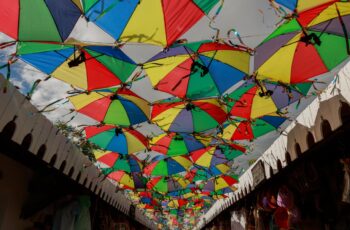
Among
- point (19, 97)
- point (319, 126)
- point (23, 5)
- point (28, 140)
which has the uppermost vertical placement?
point (23, 5)

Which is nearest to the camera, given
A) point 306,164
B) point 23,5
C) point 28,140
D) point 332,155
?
point 28,140

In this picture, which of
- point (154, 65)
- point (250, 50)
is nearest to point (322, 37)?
point (250, 50)

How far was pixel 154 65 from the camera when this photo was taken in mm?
4871

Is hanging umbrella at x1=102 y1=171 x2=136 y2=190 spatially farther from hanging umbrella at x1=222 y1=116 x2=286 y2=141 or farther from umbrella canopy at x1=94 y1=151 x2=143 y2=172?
hanging umbrella at x1=222 y1=116 x2=286 y2=141

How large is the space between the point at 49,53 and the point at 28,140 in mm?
1721

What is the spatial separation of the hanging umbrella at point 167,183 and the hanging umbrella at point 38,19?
779 cm

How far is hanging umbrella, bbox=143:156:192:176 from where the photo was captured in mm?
9109

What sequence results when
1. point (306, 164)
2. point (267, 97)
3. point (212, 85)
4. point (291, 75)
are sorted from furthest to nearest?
point (267, 97) < point (212, 85) < point (291, 75) < point (306, 164)

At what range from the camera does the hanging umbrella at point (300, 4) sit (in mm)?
3417

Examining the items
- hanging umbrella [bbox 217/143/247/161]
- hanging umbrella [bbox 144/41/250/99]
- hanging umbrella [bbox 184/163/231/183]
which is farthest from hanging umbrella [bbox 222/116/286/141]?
hanging umbrella [bbox 184/163/231/183]

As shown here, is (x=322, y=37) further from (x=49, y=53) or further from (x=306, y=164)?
(x=49, y=53)

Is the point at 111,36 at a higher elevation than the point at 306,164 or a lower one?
higher

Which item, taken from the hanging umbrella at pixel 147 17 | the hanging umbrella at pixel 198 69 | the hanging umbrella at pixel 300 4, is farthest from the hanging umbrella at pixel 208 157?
the hanging umbrella at pixel 300 4

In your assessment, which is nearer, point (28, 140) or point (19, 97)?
point (19, 97)
